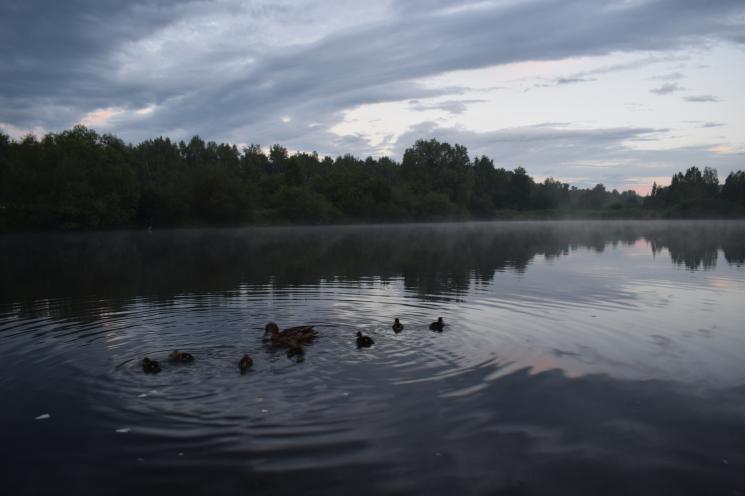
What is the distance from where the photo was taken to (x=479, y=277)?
1059 inches

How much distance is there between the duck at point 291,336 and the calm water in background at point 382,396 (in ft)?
1.18

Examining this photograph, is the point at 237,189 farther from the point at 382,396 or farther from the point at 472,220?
the point at 382,396

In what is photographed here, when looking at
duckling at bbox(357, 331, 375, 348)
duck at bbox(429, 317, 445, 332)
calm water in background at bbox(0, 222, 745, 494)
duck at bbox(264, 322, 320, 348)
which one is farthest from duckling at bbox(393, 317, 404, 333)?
duck at bbox(264, 322, 320, 348)

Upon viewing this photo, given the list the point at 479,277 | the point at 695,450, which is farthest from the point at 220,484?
the point at 479,277

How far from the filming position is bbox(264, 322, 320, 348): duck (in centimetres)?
1262

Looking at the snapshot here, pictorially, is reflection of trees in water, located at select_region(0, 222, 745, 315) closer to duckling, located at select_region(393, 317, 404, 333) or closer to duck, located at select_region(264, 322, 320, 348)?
duckling, located at select_region(393, 317, 404, 333)

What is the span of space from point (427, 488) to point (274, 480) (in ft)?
6.12

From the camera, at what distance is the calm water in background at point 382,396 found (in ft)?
22.5

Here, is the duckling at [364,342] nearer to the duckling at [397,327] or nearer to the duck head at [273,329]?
the duckling at [397,327]

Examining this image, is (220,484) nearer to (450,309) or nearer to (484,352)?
(484,352)

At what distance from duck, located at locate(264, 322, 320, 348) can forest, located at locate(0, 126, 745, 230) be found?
79705 millimetres

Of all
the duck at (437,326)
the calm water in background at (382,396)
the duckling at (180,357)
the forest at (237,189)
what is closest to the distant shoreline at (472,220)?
the forest at (237,189)

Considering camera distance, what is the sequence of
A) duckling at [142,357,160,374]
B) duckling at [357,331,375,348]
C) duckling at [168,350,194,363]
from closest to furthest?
duckling at [142,357,160,374]
duckling at [168,350,194,363]
duckling at [357,331,375,348]

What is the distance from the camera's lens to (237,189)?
106 m
